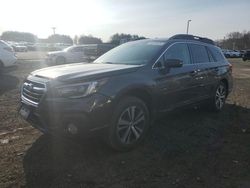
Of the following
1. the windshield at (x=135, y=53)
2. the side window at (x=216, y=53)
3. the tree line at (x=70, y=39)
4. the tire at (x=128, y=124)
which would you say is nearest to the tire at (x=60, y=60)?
the side window at (x=216, y=53)

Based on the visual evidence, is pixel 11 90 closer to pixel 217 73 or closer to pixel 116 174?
pixel 217 73

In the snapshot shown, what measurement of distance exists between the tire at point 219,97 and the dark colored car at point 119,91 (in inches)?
34.9

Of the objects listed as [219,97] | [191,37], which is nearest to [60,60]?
[219,97]

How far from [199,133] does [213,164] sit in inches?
57.3

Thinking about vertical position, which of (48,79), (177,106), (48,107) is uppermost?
(48,79)

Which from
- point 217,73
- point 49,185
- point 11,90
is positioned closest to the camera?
point 49,185

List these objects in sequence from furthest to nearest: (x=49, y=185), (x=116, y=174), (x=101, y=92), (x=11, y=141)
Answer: (x=11, y=141)
(x=101, y=92)
(x=116, y=174)
(x=49, y=185)

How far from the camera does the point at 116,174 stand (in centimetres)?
421

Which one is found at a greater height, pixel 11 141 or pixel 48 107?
pixel 48 107

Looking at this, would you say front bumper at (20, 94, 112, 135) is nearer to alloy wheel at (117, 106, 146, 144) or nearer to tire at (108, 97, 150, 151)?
tire at (108, 97, 150, 151)

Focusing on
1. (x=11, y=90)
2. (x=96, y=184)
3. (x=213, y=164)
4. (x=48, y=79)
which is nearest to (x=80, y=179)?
(x=96, y=184)

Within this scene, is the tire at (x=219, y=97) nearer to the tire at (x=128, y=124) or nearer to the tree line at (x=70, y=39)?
the tire at (x=128, y=124)

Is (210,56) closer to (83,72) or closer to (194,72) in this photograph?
(194,72)

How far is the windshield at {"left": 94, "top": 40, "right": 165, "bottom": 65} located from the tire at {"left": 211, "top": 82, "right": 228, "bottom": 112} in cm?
226
